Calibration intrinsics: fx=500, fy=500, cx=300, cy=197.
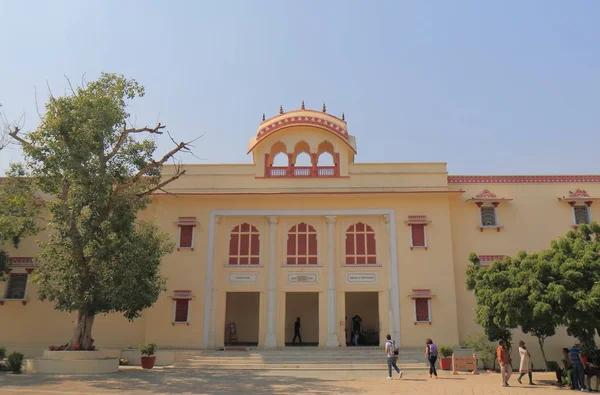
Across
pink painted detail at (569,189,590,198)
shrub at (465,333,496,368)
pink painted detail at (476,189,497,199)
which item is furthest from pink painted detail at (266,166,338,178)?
pink painted detail at (569,189,590,198)

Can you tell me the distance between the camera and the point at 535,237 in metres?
19.4

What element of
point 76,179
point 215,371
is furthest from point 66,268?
point 215,371

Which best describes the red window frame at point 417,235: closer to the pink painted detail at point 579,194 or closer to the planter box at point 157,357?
the pink painted detail at point 579,194

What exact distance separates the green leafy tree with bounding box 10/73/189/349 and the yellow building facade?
4426 mm

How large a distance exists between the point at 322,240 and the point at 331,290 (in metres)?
A: 1.98

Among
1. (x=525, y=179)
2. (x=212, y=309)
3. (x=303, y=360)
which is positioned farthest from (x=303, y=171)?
(x=525, y=179)

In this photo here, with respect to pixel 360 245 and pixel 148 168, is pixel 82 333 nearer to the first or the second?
pixel 148 168

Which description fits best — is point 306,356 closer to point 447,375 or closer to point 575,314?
point 447,375

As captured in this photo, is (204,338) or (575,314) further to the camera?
(204,338)

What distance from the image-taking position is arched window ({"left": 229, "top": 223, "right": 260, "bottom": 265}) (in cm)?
Result: 1941

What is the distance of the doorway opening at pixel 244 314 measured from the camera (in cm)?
2161

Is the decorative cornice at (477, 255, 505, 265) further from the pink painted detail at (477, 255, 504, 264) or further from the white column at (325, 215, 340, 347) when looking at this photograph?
the white column at (325, 215, 340, 347)

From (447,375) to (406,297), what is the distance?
4.55 m

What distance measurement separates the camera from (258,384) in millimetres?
11883
